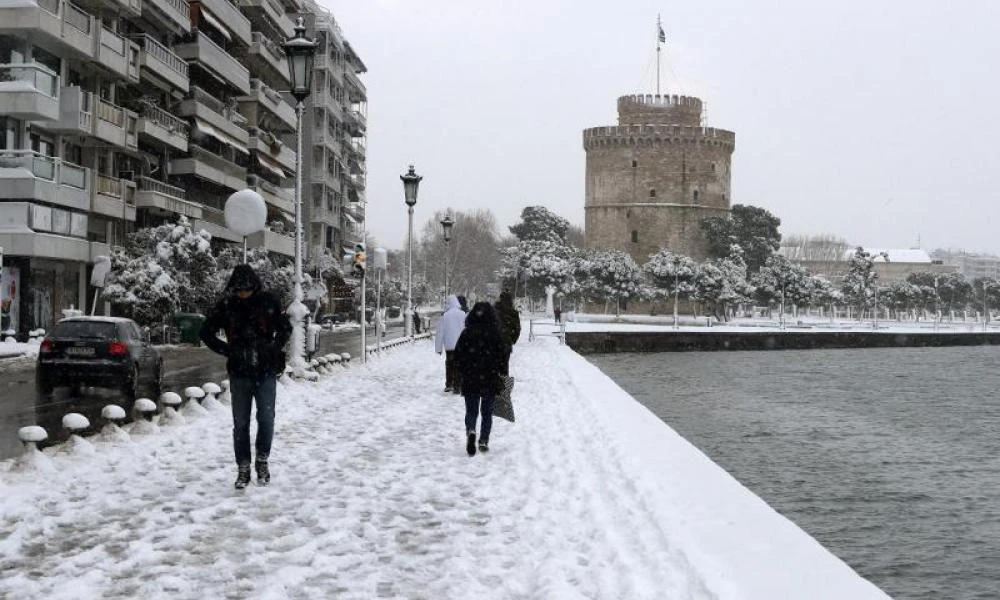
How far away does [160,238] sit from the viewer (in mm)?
35156

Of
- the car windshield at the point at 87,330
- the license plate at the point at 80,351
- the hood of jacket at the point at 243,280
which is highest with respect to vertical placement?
the hood of jacket at the point at 243,280

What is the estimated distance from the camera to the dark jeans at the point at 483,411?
10297mm

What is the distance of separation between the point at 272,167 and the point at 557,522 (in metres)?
51.2

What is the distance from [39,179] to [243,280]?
A: 25.5 meters

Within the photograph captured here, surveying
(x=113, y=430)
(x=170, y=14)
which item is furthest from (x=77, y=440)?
(x=170, y=14)

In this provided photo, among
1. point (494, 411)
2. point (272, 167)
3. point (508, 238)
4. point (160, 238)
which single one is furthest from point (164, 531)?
point (508, 238)

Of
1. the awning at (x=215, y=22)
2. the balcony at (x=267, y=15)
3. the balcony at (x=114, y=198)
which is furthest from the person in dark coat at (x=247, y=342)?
the balcony at (x=267, y=15)

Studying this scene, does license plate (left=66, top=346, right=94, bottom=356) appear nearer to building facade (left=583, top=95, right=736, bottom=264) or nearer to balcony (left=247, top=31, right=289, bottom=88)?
balcony (left=247, top=31, right=289, bottom=88)

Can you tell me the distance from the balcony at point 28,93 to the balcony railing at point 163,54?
26.8ft

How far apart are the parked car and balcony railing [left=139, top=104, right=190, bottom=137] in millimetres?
25164

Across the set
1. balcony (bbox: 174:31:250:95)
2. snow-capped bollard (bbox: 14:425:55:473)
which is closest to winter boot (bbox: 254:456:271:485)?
snow-capped bollard (bbox: 14:425:55:473)

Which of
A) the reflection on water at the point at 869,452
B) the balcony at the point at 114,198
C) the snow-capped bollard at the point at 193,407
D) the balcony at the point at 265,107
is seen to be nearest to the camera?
the reflection on water at the point at 869,452

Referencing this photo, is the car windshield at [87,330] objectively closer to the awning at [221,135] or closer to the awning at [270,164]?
the awning at [221,135]

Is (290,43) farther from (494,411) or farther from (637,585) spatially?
(637,585)
